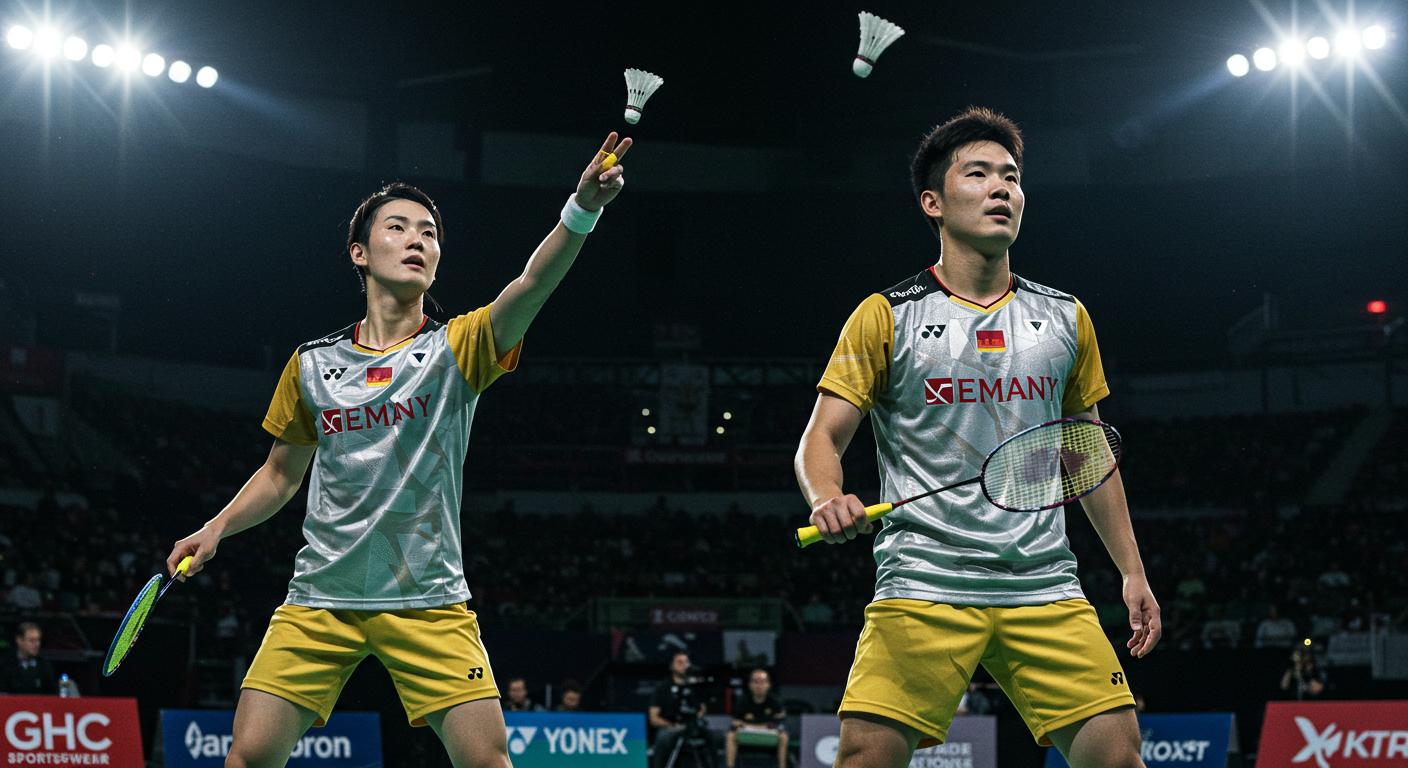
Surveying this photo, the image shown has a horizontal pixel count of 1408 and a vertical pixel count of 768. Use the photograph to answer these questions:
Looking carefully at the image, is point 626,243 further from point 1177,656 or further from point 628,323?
point 1177,656

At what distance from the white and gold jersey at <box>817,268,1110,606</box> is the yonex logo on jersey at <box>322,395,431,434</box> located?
4.71 feet

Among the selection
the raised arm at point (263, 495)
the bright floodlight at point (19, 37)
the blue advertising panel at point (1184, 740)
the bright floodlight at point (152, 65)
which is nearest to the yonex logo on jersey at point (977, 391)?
the raised arm at point (263, 495)

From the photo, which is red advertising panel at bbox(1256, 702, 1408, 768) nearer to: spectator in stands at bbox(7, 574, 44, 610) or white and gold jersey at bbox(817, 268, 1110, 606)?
white and gold jersey at bbox(817, 268, 1110, 606)

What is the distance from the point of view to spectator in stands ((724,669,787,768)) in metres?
12.9

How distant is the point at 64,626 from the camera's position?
14867mm

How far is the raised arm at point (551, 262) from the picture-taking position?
385cm

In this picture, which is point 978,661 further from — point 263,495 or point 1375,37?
point 1375,37

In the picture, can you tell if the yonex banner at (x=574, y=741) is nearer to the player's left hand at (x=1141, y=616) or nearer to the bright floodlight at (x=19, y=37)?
the player's left hand at (x=1141, y=616)

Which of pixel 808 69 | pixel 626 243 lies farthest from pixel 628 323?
pixel 808 69

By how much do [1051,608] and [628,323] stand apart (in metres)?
26.8

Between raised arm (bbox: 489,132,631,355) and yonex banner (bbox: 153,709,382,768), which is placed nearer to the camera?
raised arm (bbox: 489,132,631,355)

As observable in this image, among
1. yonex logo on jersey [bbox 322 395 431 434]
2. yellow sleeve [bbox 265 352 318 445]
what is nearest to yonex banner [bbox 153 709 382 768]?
yellow sleeve [bbox 265 352 318 445]

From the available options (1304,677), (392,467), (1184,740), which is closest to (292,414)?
(392,467)

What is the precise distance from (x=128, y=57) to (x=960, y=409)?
20.4m
